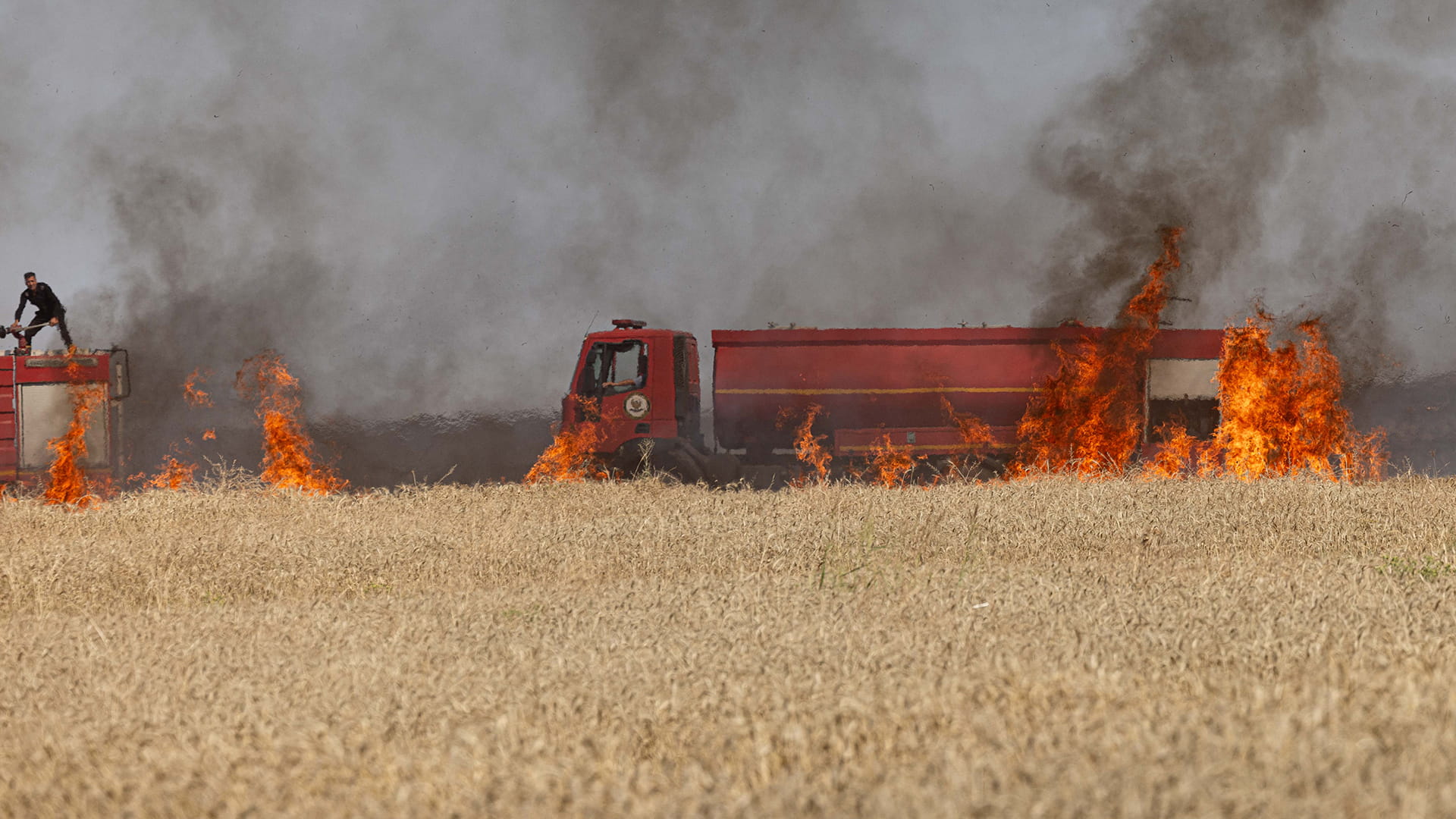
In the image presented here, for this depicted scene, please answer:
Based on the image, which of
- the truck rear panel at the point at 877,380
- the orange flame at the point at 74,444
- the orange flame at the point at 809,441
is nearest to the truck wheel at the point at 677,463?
the truck rear panel at the point at 877,380

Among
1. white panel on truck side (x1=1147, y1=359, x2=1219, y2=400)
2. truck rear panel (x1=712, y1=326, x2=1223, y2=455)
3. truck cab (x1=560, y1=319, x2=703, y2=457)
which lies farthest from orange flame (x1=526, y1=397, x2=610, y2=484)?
white panel on truck side (x1=1147, y1=359, x2=1219, y2=400)

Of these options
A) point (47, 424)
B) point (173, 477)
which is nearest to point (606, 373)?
point (173, 477)

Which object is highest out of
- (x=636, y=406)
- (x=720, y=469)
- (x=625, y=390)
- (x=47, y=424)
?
(x=625, y=390)

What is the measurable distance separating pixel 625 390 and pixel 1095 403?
22.3 feet

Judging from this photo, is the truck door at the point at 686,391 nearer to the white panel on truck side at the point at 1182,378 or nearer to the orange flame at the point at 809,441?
the orange flame at the point at 809,441

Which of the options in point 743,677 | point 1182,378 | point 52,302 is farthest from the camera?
point 1182,378

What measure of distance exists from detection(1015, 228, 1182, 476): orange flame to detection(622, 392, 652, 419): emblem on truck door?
17.9ft

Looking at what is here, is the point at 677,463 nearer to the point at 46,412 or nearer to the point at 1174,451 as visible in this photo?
the point at 1174,451

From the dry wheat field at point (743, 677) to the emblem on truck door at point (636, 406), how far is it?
6.56m

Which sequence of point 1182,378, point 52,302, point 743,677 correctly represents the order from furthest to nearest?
point 1182,378 < point 52,302 < point 743,677

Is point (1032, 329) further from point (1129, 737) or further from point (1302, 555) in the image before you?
point (1129, 737)

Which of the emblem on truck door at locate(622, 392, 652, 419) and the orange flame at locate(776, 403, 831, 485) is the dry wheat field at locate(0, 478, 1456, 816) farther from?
the orange flame at locate(776, 403, 831, 485)

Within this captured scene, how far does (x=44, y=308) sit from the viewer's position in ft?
48.6

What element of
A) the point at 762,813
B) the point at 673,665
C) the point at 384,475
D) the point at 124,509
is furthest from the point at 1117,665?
the point at 384,475
